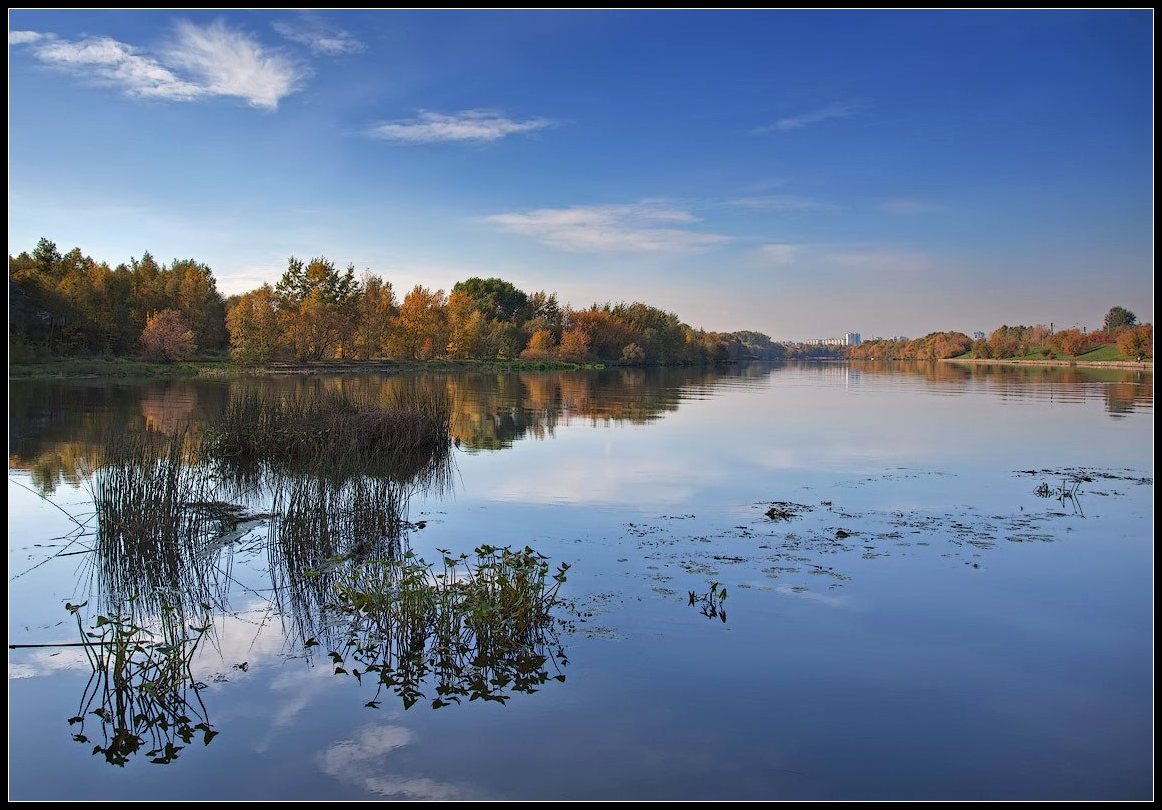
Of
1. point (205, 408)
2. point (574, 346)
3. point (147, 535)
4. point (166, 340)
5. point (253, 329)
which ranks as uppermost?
point (253, 329)

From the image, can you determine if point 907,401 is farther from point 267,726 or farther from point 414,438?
point 267,726

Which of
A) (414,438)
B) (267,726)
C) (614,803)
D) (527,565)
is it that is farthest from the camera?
(414,438)

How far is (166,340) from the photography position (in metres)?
56.1

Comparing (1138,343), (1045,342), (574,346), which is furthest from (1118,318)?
(574,346)

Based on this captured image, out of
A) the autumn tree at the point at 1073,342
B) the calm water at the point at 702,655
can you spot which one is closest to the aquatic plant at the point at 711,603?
the calm water at the point at 702,655

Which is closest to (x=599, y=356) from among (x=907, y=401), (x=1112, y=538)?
(x=907, y=401)

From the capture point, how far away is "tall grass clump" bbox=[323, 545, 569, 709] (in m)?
5.76

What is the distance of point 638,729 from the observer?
5195 millimetres

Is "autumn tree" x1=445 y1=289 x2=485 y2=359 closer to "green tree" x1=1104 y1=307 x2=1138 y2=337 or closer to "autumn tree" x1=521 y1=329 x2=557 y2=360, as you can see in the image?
"autumn tree" x1=521 y1=329 x2=557 y2=360

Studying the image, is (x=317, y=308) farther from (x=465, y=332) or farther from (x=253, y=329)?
(x=465, y=332)

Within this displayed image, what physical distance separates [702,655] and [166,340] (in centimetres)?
5935

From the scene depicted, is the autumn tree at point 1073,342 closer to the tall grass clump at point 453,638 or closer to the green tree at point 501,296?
the green tree at point 501,296

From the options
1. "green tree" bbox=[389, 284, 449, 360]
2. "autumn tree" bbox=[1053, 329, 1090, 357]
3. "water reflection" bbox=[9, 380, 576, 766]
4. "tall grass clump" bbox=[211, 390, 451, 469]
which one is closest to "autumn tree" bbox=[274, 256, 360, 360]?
"green tree" bbox=[389, 284, 449, 360]

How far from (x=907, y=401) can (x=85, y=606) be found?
120ft
